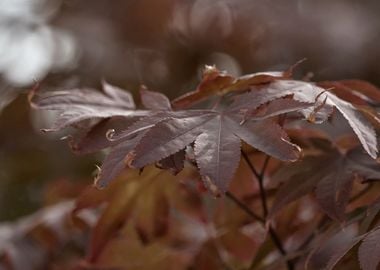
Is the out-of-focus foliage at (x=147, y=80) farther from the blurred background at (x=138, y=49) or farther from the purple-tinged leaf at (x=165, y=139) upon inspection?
the purple-tinged leaf at (x=165, y=139)

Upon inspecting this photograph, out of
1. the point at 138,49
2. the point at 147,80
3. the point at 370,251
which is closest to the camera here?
the point at 370,251

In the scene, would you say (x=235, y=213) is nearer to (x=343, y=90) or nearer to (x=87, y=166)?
(x=343, y=90)

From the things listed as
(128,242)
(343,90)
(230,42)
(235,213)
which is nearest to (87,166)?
(230,42)

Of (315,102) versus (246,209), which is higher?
(315,102)

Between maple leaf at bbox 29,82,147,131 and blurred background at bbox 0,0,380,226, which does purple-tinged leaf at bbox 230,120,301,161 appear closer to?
maple leaf at bbox 29,82,147,131

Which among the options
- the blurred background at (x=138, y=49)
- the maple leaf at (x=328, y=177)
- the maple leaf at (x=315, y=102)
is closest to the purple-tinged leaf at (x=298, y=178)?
the maple leaf at (x=328, y=177)

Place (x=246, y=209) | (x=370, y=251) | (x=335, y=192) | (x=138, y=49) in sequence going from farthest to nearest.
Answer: (x=138, y=49) → (x=246, y=209) → (x=335, y=192) → (x=370, y=251)

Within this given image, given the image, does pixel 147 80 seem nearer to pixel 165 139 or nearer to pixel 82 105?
pixel 82 105

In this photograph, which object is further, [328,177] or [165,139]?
[328,177]

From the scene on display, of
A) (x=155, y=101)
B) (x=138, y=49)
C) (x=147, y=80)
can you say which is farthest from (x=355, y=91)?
(x=138, y=49)
